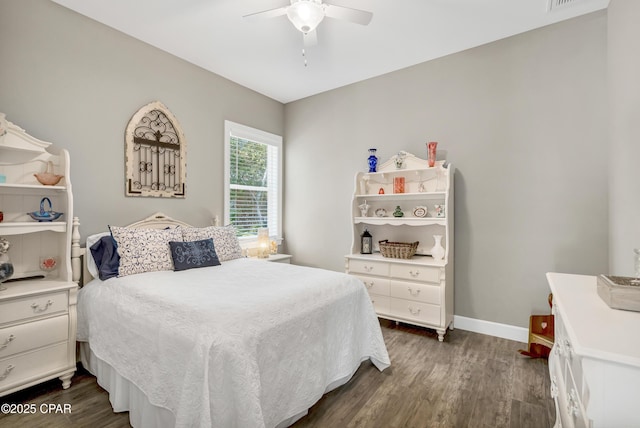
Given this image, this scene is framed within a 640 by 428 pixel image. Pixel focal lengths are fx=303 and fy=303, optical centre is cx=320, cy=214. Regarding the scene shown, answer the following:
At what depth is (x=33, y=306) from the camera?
6.66ft

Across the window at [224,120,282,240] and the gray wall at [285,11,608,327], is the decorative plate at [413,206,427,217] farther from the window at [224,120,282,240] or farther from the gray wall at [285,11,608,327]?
the window at [224,120,282,240]

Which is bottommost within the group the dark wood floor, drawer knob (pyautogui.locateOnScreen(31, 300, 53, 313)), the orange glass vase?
the dark wood floor

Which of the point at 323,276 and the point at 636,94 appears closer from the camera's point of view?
the point at 636,94

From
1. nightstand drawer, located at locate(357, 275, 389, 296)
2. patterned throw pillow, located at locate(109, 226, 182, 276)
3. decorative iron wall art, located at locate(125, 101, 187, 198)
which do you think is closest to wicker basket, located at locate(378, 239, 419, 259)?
nightstand drawer, located at locate(357, 275, 389, 296)

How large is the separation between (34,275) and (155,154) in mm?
1457

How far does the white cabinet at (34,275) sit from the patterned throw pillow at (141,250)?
331mm

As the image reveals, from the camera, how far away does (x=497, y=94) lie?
3.06 metres

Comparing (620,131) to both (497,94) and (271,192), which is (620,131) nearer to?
(497,94)

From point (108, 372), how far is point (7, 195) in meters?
1.54

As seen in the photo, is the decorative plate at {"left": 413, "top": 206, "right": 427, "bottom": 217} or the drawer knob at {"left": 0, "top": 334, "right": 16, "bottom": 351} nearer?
the drawer knob at {"left": 0, "top": 334, "right": 16, "bottom": 351}

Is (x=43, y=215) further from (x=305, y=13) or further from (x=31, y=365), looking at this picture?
(x=305, y=13)

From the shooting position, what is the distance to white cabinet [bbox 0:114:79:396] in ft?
6.42

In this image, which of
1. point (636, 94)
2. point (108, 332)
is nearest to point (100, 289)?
point (108, 332)

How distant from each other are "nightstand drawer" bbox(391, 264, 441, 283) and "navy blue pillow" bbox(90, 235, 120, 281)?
2.55m
